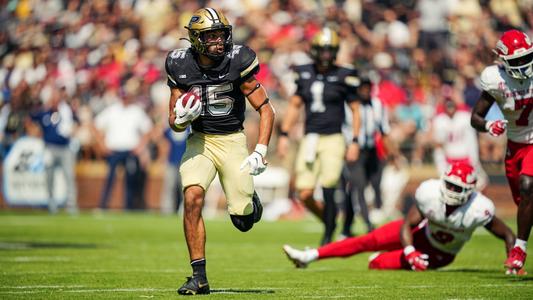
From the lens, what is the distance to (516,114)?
29.4ft

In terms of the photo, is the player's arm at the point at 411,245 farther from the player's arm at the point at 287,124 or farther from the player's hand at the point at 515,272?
the player's arm at the point at 287,124

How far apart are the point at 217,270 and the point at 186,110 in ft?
8.87

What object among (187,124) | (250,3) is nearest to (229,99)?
(187,124)

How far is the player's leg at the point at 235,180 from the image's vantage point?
7734 mm

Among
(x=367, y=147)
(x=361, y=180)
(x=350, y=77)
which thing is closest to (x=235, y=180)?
(x=350, y=77)

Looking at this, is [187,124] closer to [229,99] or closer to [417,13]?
[229,99]

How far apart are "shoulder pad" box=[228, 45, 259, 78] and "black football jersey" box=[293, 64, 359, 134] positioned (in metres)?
4.62

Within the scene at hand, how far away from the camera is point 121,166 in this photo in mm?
20656

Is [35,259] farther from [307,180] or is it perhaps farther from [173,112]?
[173,112]

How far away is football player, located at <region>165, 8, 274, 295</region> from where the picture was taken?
7590mm

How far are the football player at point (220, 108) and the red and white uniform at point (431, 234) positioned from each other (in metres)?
1.92

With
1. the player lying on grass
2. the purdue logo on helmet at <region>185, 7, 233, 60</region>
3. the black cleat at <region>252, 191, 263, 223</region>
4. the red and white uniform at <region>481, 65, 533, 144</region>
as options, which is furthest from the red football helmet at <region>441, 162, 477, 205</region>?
the purdue logo on helmet at <region>185, 7, 233, 60</region>

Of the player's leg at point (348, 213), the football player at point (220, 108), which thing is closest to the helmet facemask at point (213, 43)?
the football player at point (220, 108)

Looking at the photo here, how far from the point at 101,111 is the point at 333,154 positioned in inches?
417
